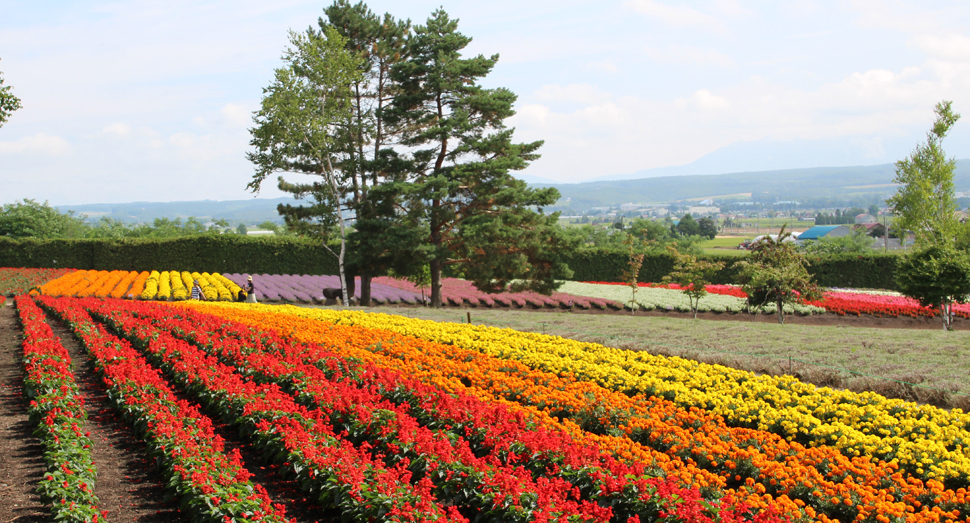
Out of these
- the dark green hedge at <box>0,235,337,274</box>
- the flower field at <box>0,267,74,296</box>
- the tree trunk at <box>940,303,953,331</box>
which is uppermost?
the dark green hedge at <box>0,235,337,274</box>

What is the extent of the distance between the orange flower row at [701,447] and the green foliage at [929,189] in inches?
1420

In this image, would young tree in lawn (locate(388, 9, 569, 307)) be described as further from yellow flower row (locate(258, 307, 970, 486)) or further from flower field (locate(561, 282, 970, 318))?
yellow flower row (locate(258, 307, 970, 486))

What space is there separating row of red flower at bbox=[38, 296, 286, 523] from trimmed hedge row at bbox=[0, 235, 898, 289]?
3023 centimetres

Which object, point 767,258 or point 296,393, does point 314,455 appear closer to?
point 296,393

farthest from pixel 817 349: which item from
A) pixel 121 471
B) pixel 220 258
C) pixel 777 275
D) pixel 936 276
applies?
pixel 220 258

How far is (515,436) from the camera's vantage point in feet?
23.1

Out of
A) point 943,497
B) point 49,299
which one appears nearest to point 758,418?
point 943,497

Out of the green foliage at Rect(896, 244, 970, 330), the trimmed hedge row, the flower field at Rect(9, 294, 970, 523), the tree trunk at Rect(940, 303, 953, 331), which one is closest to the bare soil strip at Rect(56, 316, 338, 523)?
the flower field at Rect(9, 294, 970, 523)

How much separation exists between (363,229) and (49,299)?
1103 cm

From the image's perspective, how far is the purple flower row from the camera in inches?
1151

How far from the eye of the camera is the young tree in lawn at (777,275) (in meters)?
22.0

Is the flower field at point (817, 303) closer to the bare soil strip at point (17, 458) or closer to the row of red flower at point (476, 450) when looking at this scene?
the row of red flower at point (476, 450)

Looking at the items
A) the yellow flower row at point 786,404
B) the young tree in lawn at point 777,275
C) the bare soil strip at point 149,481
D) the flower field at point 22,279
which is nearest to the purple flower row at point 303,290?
the flower field at point 22,279

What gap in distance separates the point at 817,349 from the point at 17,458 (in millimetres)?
12727
